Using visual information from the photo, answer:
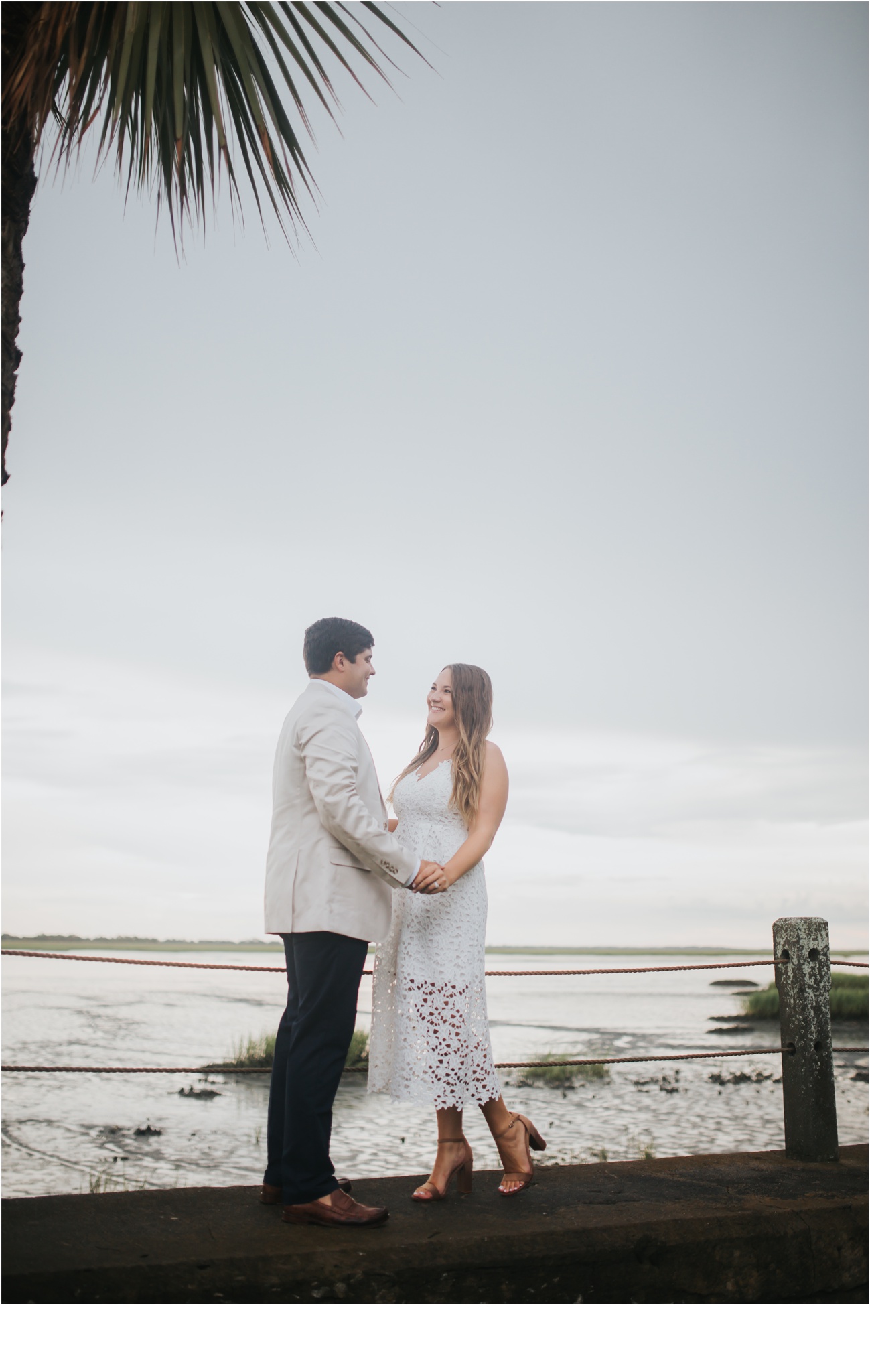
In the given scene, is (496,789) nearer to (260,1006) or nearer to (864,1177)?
(864,1177)

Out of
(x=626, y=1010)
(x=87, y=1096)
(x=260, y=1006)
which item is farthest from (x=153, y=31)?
(x=626, y=1010)

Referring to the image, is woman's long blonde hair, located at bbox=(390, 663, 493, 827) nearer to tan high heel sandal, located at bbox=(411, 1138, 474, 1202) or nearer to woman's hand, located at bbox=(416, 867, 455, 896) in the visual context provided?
woman's hand, located at bbox=(416, 867, 455, 896)

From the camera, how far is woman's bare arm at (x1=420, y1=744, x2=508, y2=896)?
2997 mm

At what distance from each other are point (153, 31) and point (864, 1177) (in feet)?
15.5

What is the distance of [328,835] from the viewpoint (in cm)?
281

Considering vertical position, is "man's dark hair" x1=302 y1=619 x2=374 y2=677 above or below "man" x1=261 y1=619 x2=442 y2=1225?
above

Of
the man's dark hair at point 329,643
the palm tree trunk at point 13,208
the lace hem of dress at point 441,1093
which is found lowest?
the lace hem of dress at point 441,1093

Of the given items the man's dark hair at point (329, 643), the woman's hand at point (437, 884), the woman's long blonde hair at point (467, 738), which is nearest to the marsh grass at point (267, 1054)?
the woman's long blonde hair at point (467, 738)

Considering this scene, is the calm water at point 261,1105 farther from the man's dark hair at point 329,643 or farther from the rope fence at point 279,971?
the man's dark hair at point 329,643

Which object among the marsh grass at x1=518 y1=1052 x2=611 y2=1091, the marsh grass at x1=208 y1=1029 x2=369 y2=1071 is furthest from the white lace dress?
the marsh grass at x1=518 y1=1052 x2=611 y2=1091

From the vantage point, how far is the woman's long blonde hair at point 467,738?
10.3 feet

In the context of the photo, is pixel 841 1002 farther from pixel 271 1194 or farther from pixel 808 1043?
pixel 271 1194

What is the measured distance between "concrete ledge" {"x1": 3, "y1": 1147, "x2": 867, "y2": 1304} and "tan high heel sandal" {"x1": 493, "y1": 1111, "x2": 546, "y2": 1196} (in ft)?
0.14

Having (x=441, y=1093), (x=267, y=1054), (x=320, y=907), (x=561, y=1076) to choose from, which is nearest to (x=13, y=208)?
(x=320, y=907)
